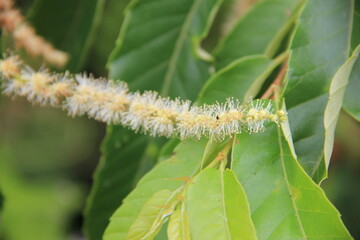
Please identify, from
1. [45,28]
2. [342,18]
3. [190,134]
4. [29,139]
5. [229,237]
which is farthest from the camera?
[29,139]

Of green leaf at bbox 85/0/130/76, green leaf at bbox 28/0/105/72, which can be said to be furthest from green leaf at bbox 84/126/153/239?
green leaf at bbox 85/0/130/76

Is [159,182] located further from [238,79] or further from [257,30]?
[257,30]

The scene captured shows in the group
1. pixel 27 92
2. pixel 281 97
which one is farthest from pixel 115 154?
pixel 281 97

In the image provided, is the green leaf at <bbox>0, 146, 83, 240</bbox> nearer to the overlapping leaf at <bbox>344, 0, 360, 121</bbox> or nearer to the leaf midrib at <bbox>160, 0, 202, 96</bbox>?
the leaf midrib at <bbox>160, 0, 202, 96</bbox>

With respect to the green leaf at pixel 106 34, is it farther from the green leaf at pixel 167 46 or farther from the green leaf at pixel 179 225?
the green leaf at pixel 179 225

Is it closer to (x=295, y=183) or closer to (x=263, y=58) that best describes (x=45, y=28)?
(x=263, y=58)

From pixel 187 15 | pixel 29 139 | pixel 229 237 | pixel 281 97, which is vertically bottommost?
pixel 229 237
